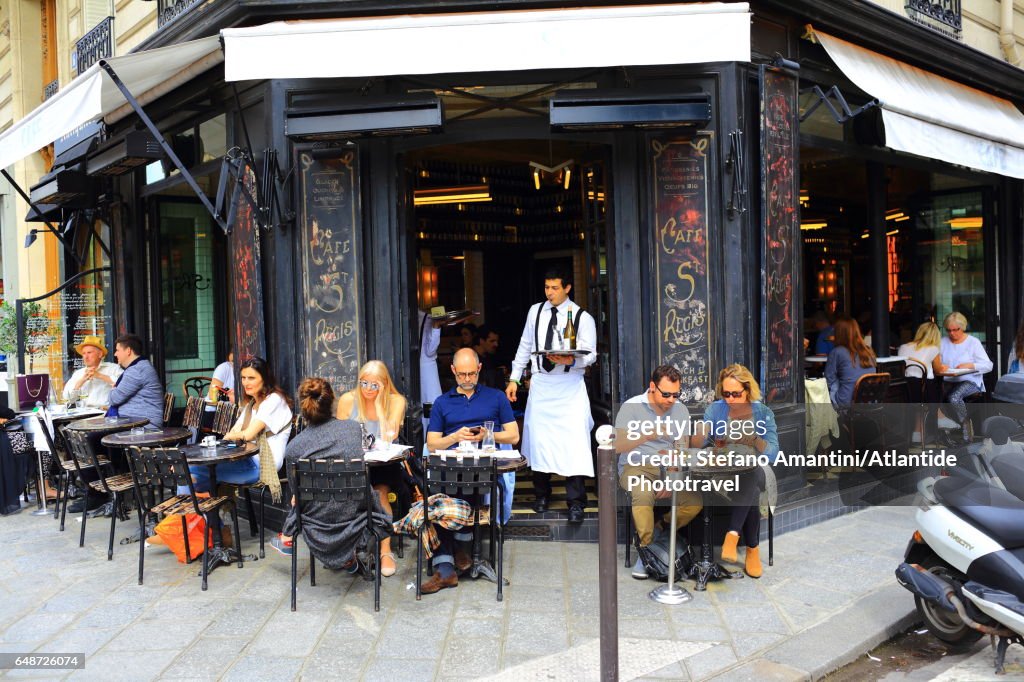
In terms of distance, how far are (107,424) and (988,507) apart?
6.80 metres

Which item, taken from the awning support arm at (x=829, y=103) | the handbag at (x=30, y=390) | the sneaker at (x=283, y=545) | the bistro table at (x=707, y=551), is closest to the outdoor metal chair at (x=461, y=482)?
the sneaker at (x=283, y=545)

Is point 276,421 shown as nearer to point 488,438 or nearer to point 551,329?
point 488,438

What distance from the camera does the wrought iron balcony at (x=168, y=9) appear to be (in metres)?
8.89

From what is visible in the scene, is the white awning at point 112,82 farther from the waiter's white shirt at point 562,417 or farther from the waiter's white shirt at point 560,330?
the waiter's white shirt at point 562,417

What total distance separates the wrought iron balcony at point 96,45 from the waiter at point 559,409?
7545 mm

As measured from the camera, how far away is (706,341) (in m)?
6.70

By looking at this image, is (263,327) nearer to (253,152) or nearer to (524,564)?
(253,152)

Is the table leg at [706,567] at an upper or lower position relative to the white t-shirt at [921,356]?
lower

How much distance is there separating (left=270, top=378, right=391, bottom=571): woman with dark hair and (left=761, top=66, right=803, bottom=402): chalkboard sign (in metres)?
3.42

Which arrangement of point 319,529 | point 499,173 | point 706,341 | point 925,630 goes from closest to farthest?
point 925,630 < point 319,529 < point 706,341 < point 499,173

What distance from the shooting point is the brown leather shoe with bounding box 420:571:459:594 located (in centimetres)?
536

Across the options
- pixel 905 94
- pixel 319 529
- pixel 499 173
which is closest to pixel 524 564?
pixel 319 529

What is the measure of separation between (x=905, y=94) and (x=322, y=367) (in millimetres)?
5731

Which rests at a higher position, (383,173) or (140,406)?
(383,173)
